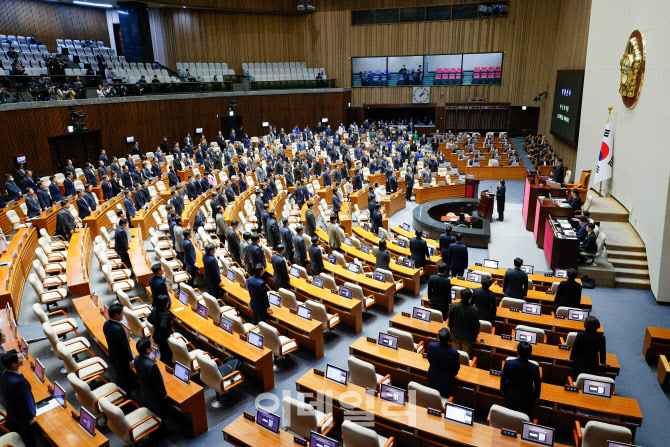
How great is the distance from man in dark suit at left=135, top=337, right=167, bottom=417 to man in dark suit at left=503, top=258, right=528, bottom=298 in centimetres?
563

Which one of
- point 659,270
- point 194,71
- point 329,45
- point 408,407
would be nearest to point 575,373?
point 408,407

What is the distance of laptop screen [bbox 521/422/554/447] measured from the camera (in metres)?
4.18

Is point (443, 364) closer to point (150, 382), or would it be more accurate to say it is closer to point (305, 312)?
point (305, 312)

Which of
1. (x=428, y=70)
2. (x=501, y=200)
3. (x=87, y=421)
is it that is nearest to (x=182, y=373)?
(x=87, y=421)

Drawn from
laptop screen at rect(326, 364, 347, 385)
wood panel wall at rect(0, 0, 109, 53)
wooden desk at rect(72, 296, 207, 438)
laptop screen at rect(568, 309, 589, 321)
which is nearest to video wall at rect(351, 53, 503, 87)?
wood panel wall at rect(0, 0, 109, 53)

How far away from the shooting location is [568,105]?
18453 millimetres

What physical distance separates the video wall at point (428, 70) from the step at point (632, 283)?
22227 millimetres

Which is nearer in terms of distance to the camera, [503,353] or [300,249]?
[503,353]

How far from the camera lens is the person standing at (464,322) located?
6.00 m

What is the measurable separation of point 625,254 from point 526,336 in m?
5.77

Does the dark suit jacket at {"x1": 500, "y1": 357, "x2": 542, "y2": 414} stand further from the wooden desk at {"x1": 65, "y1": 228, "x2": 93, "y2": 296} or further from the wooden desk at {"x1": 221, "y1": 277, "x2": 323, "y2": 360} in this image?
the wooden desk at {"x1": 65, "y1": 228, "x2": 93, "y2": 296}

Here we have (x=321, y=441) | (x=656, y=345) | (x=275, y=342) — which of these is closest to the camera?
(x=321, y=441)

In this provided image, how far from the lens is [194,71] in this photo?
2602cm

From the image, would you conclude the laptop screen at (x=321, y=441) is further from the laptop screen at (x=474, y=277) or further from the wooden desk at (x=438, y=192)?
→ the wooden desk at (x=438, y=192)
